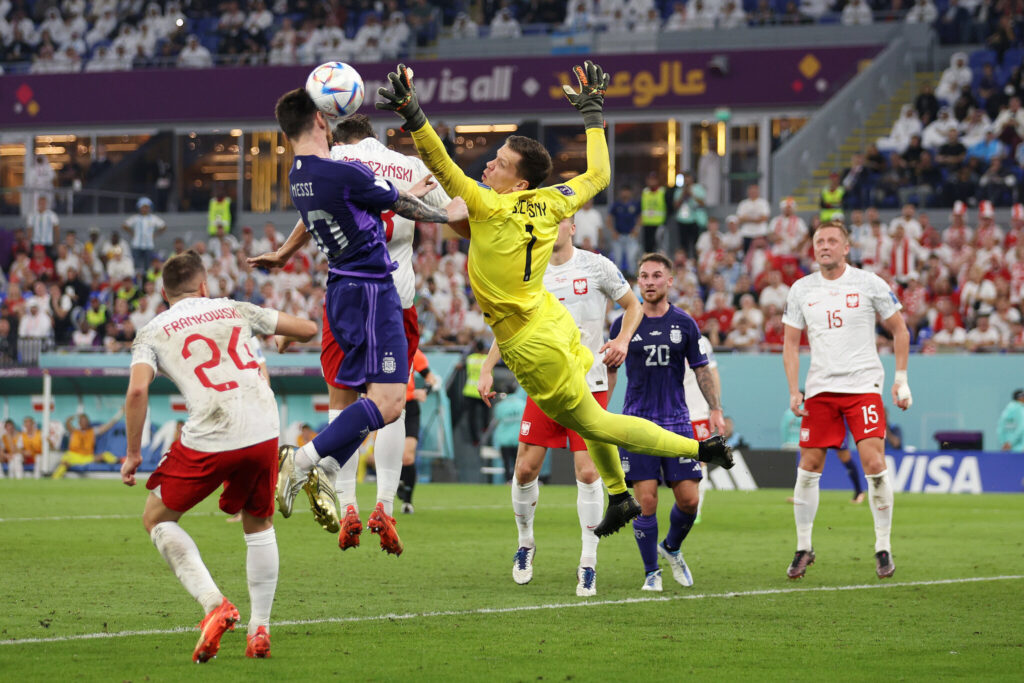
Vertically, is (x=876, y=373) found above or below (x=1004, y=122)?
below

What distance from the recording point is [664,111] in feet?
117

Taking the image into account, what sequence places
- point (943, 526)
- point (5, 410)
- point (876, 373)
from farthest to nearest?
1. point (5, 410)
2. point (943, 526)
3. point (876, 373)

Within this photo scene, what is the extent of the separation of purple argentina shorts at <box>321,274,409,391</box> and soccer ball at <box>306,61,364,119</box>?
40.8 inches

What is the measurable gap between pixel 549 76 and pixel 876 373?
25594 millimetres

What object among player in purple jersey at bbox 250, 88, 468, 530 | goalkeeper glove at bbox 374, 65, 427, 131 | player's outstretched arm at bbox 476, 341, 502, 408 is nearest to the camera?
goalkeeper glove at bbox 374, 65, 427, 131

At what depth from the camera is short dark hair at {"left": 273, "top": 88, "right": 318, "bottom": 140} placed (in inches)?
306

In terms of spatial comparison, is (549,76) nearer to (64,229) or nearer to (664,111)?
(664,111)

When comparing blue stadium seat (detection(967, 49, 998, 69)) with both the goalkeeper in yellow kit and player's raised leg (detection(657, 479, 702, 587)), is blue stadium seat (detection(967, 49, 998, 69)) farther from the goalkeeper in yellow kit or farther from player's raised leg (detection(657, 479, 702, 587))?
the goalkeeper in yellow kit

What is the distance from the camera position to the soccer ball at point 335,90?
7.86m

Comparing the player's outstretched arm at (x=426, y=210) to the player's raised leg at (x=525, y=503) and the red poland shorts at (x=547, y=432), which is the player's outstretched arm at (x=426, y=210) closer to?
the red poland shorts at (x=547, y=432)

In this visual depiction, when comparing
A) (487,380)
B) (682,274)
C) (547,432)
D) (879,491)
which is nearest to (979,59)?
(682,274)

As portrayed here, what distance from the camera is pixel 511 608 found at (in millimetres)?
8945

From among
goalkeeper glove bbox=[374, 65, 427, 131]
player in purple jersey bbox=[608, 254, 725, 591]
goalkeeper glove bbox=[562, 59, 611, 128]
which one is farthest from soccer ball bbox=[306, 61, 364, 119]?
player in purple jersey bbox=[608, 254, 725, 591]

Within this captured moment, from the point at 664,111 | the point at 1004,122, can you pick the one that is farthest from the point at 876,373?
the point at 664,111
